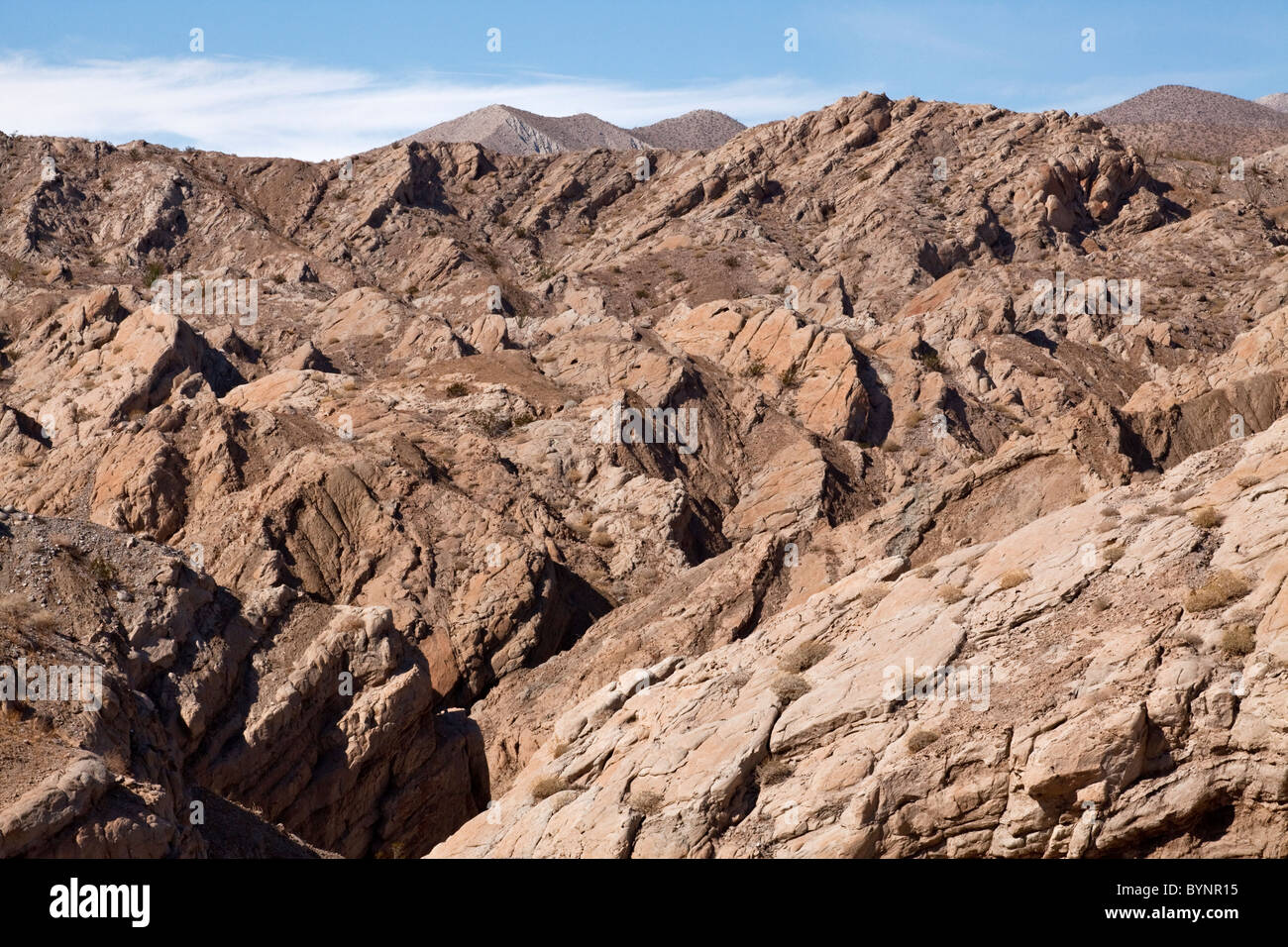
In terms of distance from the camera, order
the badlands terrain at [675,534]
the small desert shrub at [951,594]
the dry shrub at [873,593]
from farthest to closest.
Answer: the dry shrub at [873,593], the small desert shrub at [951,594], the badlands terrain at [675,534]

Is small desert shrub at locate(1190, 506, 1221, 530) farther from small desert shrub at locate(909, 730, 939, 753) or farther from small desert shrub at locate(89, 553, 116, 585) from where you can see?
small desert shrub at locate(89, 553, 116, 585)

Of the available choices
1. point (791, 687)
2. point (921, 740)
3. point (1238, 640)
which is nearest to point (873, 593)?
point (791, 687)

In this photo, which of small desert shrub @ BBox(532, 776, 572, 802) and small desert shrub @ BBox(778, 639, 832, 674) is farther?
small desert shrub @ BBox(778, 639, 832, 674)

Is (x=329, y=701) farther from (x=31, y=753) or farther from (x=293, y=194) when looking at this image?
(x=293, y=194)

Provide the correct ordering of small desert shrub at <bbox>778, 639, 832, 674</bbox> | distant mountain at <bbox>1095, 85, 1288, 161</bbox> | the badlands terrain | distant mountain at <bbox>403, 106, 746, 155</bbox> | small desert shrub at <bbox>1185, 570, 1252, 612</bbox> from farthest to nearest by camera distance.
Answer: distant mountain at <bbox>403, 106, 746, 155</bbox>, distant mountain at <bbox>1095, 85, 1288, 161</bbox>, small desert shrub at <bbox>778, 639, 832, 674</bbox>, small desert shrub at <bbox>1185, 570, 1252, 612</bbox>, the badlands terrain

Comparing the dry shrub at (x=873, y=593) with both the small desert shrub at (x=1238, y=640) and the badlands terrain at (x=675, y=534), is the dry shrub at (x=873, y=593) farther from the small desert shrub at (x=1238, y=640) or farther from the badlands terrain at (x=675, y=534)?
the small desert shrub at (x=1238, y=640)

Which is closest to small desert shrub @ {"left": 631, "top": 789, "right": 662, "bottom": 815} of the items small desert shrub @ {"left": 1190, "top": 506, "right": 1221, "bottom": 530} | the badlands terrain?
the badlands terrain

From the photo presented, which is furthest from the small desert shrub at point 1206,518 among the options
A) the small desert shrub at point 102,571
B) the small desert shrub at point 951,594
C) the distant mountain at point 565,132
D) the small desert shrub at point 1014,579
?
the distant mountain at point 565,132
